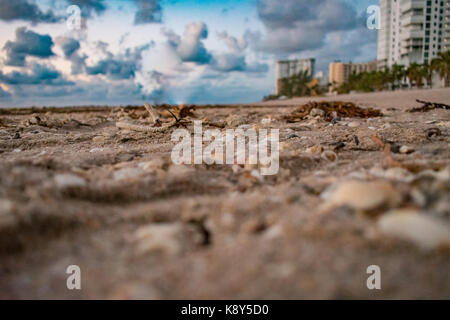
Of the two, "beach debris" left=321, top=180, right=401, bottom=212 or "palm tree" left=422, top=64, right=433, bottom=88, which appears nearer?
"beach debris" left=321, top=180, right=401, bottom=212

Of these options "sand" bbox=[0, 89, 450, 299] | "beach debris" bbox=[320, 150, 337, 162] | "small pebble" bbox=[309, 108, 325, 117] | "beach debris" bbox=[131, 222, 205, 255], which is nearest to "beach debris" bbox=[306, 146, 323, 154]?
"beach debris" bbox=[320, 150, 337, 162]

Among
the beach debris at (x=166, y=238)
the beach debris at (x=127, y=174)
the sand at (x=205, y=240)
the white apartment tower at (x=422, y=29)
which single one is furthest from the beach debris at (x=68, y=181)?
the white apartment tower at (x=422, y=29)

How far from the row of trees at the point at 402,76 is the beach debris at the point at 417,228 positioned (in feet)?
161

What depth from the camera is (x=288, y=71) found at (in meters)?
133

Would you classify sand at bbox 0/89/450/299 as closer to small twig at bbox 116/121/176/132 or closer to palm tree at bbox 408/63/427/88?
small twig at bbox 116/121/176/132

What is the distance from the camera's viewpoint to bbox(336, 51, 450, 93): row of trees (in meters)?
42.5

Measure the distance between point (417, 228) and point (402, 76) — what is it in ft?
195

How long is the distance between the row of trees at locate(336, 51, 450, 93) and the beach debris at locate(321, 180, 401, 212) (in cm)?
4886

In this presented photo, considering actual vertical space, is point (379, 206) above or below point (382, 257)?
above

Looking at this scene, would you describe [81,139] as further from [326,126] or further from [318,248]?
[318,248]

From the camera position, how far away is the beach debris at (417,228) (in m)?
0.98
